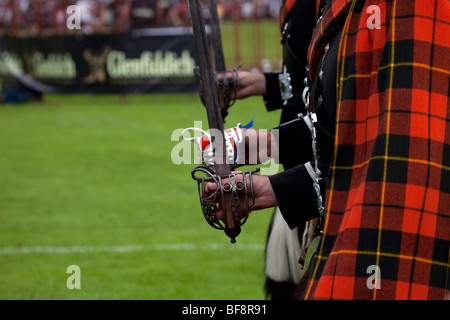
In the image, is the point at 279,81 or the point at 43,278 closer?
the point at 279,81

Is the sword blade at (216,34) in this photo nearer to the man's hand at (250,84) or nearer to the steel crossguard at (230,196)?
the man's hand at (250,84)

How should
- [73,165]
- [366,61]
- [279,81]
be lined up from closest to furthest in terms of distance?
[366,61]
[279,81]
[73,165]

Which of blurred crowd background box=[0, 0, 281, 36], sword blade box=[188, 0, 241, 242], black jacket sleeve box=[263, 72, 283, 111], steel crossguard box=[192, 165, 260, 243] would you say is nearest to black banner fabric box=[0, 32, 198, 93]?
blurred crowd background box=[0, 0, 281, 36]

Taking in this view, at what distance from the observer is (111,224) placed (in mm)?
6723

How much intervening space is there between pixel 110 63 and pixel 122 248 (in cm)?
907

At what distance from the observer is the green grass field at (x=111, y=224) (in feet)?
17.2

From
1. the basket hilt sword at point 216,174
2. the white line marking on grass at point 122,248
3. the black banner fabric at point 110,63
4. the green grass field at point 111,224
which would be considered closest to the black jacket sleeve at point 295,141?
the basket hilt sword at point 216,174

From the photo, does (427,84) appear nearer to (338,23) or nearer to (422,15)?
(422,15)

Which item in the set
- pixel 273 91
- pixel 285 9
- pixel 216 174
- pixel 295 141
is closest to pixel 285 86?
pixel 273 91

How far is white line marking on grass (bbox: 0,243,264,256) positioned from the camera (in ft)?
19.6

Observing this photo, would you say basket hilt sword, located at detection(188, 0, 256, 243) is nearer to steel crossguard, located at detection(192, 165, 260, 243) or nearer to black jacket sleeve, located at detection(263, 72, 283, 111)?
steel crossguard, located at detection(192, 165, 260, 243)

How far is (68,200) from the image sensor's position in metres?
7.64

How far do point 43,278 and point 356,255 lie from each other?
3963 mm
